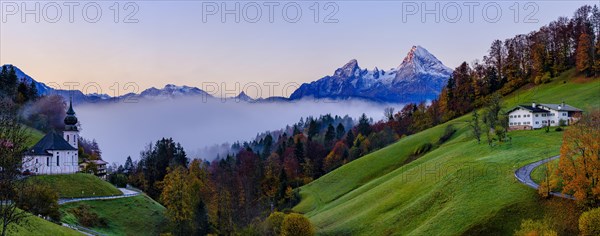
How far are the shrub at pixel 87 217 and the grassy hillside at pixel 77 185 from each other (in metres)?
7.11

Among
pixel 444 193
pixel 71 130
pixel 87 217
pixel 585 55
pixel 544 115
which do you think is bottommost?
pixel 87 217

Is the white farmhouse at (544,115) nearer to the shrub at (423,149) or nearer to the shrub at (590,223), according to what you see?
the shrub at (423,149)

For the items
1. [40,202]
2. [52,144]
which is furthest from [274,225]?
[52,144]

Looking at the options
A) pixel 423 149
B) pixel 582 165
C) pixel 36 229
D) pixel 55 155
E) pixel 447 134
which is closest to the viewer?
pixel 36 229

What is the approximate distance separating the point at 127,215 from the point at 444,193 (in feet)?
161

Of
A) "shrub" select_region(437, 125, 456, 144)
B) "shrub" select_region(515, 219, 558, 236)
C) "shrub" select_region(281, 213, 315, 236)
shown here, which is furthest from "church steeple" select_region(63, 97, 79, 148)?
"shrub" select_region(515, 219, 558, 236)

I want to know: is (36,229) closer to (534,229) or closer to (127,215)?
(127,215)

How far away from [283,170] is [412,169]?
48285 mm

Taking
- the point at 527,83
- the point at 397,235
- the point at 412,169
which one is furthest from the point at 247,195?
the point at 527,83

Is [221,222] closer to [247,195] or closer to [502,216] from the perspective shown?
[247,195]

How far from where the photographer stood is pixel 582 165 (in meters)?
50.2

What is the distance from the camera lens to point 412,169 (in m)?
82.8

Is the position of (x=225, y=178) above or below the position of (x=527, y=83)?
below

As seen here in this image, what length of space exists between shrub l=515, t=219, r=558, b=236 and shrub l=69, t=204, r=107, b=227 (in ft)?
183
